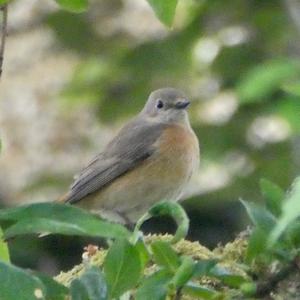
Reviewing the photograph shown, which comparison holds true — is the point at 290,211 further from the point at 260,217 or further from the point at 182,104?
the point at 182,104

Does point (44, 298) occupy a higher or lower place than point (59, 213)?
lower

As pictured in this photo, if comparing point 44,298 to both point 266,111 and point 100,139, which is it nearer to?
point 266,111

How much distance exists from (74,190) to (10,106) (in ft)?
19.8

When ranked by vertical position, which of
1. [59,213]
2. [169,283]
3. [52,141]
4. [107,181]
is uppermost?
[59,213]

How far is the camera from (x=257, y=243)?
1838mm

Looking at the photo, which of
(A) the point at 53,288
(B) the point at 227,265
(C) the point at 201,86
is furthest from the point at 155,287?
(C) the point at 201,86

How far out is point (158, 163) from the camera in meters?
6.97

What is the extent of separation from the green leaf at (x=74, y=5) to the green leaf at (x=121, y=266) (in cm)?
47

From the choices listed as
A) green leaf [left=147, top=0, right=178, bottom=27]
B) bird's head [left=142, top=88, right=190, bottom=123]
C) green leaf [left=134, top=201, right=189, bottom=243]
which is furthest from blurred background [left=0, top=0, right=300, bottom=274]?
A: green leaf [left=134, top=201, right=189, bottom=243]

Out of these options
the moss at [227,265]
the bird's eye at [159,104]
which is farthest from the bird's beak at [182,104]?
the moss at [227,265]

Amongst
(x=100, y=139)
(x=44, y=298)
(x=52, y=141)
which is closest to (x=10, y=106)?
(x=52, y=141)

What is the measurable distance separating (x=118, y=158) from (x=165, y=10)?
5.08 m

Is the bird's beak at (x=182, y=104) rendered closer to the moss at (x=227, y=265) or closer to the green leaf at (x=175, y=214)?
the moss at (x=227, y=265)

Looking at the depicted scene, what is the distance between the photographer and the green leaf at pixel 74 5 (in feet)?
6.74
